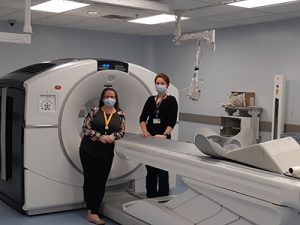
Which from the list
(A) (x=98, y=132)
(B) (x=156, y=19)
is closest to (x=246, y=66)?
(B) (x=156, y=19)

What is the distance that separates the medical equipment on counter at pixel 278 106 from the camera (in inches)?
227

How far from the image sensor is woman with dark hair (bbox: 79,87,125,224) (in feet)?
10.8

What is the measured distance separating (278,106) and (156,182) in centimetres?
276

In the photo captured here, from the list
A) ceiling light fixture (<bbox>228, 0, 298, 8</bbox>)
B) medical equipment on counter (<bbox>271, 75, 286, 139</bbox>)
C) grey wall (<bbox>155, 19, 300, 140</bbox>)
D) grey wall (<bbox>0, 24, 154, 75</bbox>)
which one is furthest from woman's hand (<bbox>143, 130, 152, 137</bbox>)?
grey wall (<bbox>0, 24, 154, 75</bbox>)

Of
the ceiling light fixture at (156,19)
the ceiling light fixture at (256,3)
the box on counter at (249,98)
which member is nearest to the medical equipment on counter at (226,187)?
the ceiling light fixture at (256,3)

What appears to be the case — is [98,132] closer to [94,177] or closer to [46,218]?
[94,177]

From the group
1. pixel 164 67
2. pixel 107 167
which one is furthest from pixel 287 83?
pixel 107 167

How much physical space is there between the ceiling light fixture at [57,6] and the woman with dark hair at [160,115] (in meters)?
1.94

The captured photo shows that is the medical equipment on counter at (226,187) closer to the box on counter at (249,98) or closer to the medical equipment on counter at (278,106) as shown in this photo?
the medical equipment on counter at (278,106)

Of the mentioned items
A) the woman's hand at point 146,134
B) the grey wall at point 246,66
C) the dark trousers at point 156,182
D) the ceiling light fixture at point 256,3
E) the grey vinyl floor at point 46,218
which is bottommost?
the grey vinyl floor at point 46,218

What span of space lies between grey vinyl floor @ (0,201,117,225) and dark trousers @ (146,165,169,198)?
473 mm

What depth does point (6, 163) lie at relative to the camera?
3713 mm

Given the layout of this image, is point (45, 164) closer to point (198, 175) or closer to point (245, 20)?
point (198, 175)

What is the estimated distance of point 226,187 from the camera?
2.35 metres
